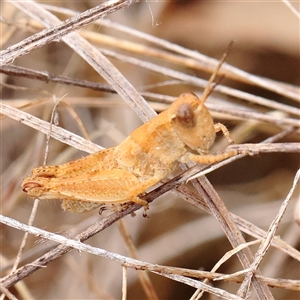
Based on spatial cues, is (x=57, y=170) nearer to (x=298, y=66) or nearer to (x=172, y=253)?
(x=172, y=253)

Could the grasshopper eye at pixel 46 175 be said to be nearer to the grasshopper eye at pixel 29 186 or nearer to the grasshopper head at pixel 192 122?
the grasshopper eye at pixel 29 186

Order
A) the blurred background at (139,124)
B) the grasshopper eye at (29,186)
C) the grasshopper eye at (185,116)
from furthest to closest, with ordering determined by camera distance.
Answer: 1. the blurred background at (139,124)
2. the grasshopper eye at (29,186)
3. the grasshopper eye at (185,116)

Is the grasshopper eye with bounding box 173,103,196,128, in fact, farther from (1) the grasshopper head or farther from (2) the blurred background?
(2) the blurred background

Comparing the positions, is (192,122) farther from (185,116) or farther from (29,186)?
(29,186)

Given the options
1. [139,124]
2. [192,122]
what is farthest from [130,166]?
[139,124]

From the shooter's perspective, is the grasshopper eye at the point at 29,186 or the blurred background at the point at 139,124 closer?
the grasshopper eye at the point at 29,186

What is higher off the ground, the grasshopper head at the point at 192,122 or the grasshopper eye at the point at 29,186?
the grasshopper eye at the point at 29,186

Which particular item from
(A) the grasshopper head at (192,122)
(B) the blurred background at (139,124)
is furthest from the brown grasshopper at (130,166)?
(B) the blurred background at (139,124)

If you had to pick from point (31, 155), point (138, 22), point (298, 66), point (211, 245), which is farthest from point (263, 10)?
point (31, 155)
